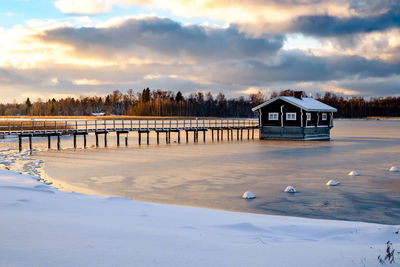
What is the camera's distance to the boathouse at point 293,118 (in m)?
47.3

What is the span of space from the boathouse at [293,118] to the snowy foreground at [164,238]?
3796 centimetres

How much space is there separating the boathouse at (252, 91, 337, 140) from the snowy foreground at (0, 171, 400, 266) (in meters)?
38.0

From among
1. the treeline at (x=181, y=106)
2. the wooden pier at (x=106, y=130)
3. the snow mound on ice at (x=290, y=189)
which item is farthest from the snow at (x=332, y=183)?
the treeline at (x=181, y=106)

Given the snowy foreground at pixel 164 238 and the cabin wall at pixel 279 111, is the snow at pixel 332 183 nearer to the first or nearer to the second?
the snowy foreground at pixel 164 238

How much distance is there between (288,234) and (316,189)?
8.93 m

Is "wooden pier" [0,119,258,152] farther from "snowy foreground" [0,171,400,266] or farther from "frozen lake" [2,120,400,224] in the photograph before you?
"snowy foreground" [0,171,400,266]

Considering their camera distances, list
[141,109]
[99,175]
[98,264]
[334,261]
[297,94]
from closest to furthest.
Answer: [98,264], [334,261], [99,175], [297,94], [141,109]

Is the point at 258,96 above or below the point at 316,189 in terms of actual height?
above

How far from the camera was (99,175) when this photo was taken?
829 inches

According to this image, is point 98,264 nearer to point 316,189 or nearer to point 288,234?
point 288,234

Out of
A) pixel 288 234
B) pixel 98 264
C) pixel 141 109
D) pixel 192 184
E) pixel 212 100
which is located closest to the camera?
pixel 98 264

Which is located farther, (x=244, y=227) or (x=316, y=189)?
(x=316, y=189)

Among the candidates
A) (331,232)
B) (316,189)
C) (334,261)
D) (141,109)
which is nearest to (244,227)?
(331,232)

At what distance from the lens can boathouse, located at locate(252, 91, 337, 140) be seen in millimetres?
47312
